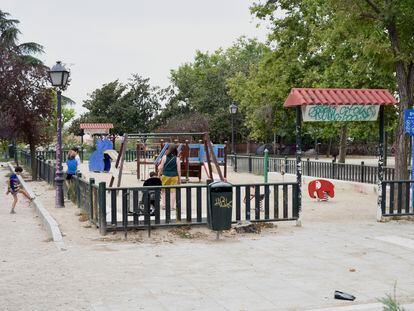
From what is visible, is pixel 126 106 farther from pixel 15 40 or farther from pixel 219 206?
pixel 219 206

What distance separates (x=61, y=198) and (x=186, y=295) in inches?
401

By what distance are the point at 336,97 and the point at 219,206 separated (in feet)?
13.2

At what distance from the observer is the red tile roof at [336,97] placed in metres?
12.8

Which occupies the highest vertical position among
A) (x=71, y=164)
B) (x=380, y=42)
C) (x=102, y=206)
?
(x=380, y=42)

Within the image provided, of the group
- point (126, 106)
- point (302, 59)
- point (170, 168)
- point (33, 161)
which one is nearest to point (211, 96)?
point (126, 106)

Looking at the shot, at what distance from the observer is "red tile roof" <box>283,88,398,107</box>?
506 inches

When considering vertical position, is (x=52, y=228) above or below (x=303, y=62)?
below

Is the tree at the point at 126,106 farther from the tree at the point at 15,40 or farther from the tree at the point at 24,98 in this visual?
the tree at the point at 24,98

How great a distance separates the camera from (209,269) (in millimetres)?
8781

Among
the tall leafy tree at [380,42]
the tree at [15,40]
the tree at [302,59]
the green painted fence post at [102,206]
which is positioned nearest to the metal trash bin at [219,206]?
the green painted fence post at [102,206]

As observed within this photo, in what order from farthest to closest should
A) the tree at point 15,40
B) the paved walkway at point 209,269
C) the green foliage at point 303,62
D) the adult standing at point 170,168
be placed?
the tree at point 15,40 < the green foliage at point 303,62 < the adult standing at point 170,168 < the paved walkway at point 209,269

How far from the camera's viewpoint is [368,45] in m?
15.9

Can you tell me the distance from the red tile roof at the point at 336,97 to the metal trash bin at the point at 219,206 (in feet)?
9.56

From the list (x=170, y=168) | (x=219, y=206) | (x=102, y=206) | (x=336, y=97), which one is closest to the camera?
(x=219, y=206)
